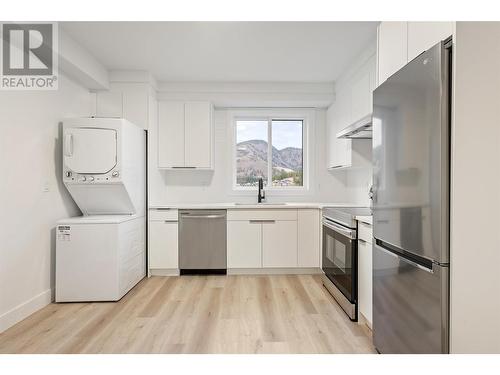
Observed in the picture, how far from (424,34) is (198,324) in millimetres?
2491

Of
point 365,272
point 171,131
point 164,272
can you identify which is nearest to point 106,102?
point 171,131

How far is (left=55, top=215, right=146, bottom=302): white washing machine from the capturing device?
304 centimetres

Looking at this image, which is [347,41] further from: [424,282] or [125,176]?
[125,176]

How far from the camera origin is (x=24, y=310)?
2.70 m

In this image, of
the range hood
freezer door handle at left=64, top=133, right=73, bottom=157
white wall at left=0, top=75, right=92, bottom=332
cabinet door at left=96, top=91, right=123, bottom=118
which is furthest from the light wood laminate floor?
cabinet door at left=96, top=91, right=123, bottom=118

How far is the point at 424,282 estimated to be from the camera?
1.48m

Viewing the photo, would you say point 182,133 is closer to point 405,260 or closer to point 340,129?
point 340,129

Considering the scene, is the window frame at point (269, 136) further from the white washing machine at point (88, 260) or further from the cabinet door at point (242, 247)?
the white washing machine at point (88, 260)

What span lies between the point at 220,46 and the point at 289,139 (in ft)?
6.69

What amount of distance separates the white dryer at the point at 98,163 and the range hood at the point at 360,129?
234cm

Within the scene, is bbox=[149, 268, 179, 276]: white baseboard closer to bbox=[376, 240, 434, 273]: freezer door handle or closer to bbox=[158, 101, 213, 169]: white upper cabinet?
bbox=[158, 101, 213, 169]: white upper cabinet

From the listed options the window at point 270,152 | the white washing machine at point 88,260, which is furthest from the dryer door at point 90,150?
the window at point 270,152

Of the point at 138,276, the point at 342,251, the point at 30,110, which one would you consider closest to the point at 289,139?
the point at 342,251

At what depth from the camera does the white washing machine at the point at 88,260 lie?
3.04 m
